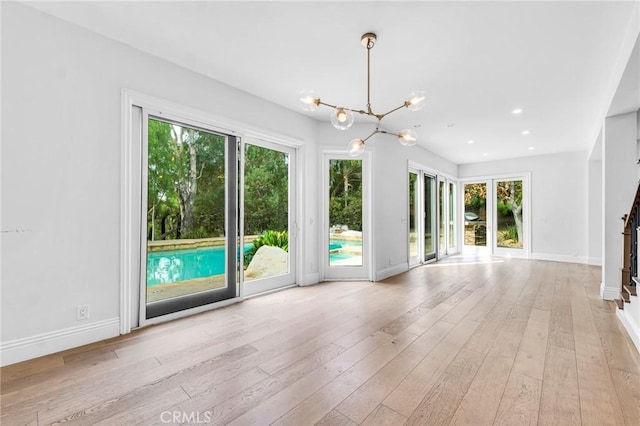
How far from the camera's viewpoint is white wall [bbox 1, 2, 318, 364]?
213 centimetres

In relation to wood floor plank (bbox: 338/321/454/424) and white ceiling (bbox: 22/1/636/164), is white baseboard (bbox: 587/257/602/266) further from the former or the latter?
wood floor plank (bbox: 338/321/454/424)

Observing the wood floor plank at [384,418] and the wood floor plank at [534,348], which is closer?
the wood floor plank at [384,418]

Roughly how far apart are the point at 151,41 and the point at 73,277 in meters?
2.23

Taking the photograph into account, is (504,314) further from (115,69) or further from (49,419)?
(115,69)

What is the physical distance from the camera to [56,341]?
231 centimetres

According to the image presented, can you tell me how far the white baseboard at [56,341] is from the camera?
6.95 ft

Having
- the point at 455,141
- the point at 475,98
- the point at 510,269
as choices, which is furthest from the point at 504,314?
the point at 455,141

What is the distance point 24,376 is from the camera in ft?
6.48

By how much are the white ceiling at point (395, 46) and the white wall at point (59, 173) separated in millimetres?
235

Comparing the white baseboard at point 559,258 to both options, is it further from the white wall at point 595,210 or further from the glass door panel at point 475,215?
the glass door panel at point 475,215

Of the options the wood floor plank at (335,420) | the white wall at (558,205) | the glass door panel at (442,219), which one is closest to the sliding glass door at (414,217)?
the glass door panel at (442,219)

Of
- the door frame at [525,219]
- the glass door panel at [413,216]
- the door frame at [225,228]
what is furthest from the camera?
the door frame at [525,219]

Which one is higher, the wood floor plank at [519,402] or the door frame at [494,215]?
the door frame at [494,215]

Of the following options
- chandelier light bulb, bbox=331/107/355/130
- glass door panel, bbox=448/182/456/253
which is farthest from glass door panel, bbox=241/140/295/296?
glass door panel, bbox=448/182/456/253
